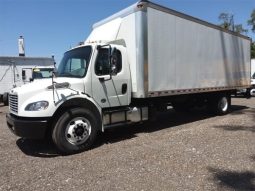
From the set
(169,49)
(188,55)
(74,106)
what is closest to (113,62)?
(74,106)

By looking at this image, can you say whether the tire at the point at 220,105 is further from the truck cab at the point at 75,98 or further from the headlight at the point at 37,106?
the headlight at the point at 37,106

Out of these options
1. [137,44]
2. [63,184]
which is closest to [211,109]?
[137,44]

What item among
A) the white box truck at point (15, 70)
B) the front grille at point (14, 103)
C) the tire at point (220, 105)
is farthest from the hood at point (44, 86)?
the white box truck at point (15, 70)

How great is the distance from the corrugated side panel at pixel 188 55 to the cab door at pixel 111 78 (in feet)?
2.34

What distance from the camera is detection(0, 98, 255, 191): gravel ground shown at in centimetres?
478

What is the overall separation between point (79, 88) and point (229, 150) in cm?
363

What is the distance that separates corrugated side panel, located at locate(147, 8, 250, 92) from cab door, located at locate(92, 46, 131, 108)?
2.34ft

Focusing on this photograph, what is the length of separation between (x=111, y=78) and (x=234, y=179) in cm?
386

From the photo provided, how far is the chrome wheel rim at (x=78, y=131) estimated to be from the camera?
657cm

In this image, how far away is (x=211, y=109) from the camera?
11.7 meters

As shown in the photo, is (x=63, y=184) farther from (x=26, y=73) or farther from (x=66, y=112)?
(x=26, y=73)

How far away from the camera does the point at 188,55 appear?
9453mm

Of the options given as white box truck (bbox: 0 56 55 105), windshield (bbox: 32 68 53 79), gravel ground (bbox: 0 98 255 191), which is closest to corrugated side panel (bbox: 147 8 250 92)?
gravel ground (bbox: 0 98 255 191)

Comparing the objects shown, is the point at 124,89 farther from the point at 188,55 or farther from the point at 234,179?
the point at 234,179
